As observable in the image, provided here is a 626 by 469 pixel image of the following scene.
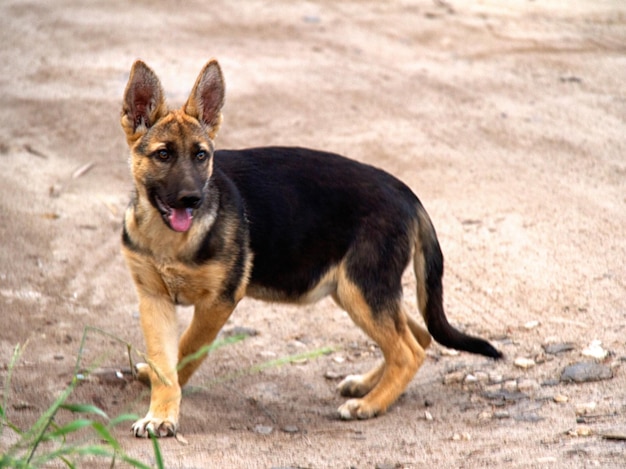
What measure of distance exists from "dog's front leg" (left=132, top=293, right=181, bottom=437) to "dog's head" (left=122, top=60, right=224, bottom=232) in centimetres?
54

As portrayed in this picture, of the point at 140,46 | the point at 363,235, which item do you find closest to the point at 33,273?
the point at 363,235

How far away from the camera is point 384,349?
5.95 meters

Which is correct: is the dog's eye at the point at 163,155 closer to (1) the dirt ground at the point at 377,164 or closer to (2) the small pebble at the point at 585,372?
(1) the dirt ground at the point at 377,164

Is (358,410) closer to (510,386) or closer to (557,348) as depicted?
(510,386)

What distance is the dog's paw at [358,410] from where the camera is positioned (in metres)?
5.83

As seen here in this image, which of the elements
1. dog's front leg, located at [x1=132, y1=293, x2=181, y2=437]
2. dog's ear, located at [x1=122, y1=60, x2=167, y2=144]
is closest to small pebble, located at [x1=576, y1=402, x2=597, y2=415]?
dog's front leg, located at [x1=132, y1=293, x2=181, y2=437]

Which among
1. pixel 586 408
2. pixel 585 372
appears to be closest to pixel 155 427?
pixel 586 408

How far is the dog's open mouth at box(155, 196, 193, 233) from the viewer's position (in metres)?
5.43

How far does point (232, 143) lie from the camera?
955 cm

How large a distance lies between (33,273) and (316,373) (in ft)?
7.84

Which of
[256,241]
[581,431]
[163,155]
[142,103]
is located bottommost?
[581,431]

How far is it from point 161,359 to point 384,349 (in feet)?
4.33

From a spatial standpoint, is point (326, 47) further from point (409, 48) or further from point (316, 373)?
point (316, 373)

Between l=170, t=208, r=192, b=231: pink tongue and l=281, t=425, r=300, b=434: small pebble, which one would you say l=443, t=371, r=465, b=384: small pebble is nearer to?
l=281, t=425, r=300, b=434: small pebble
